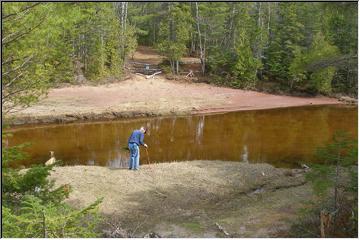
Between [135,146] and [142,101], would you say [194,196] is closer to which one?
[135,146]

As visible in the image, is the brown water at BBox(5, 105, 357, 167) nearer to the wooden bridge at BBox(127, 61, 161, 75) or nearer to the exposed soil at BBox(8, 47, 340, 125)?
the exposed soil at BBox(8, 47, 340, 125)

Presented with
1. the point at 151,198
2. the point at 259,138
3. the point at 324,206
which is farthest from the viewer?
the point at 259,138

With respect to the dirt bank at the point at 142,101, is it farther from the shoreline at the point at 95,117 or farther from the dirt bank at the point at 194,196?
the dirt bank at the point at 194,196


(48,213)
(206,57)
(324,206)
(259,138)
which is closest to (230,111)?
(259,138)

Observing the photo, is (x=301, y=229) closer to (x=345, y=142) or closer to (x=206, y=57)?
(x=345, y=142)

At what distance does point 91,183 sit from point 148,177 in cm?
168

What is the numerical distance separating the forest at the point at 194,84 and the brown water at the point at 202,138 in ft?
0.57

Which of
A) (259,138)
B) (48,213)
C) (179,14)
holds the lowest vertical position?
(259,138)

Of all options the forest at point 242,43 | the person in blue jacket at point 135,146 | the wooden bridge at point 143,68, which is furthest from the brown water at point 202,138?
the wooden bridge at point 143,68

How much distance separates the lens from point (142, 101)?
3028cm

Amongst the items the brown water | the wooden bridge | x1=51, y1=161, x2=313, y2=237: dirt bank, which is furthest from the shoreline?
the wooden bridge

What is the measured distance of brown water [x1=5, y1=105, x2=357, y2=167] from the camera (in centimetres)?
1825

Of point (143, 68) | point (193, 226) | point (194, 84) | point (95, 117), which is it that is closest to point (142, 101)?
point (95, 117)

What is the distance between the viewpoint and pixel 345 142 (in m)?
9.23
